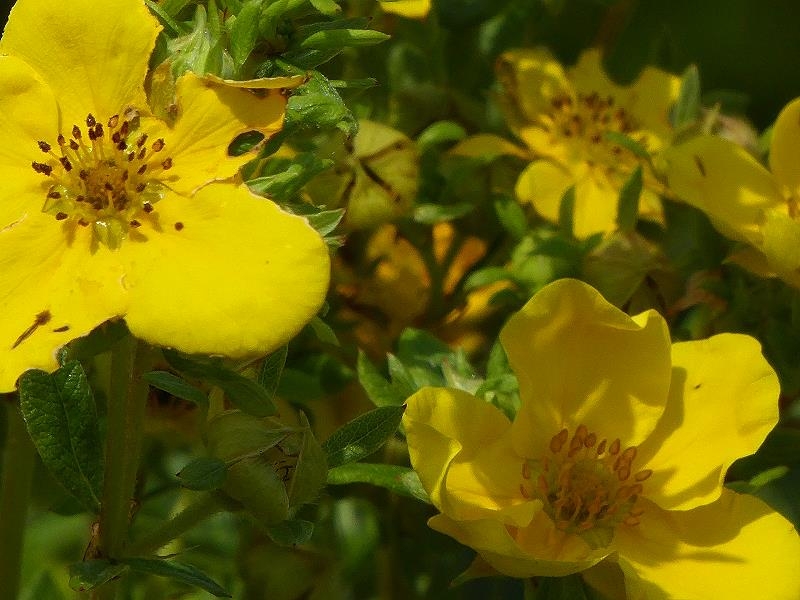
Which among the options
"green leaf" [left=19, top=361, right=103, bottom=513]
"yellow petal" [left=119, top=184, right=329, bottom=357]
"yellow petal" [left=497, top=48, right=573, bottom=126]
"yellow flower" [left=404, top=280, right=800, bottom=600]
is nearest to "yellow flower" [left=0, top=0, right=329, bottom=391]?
"yellow petal" [left=119, top=184, right=329, bottom=357]

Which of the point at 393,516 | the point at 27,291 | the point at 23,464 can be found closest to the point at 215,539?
the point at 393,516

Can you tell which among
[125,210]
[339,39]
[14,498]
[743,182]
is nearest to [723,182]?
[743,182]

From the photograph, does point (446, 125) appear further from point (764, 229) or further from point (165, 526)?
point (165, 526)

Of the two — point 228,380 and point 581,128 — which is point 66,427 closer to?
point 228,380

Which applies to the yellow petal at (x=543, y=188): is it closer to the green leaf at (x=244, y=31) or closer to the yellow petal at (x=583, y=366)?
the yellow petal at (x=583, y=366)

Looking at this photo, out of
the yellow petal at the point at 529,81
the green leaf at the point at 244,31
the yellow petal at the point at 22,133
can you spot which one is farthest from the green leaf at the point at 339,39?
the yellow petal at the point at 529,81

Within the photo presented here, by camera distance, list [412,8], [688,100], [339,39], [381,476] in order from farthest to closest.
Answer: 1. [688,100]
2. [412,8]
3. [381,476]
4. [339,39]
